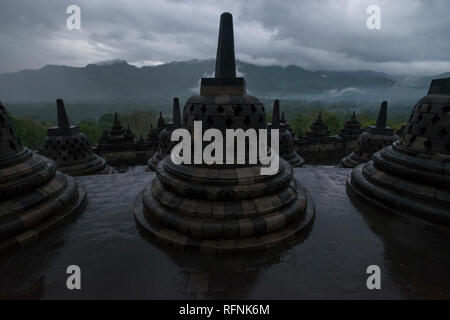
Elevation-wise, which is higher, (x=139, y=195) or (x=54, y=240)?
(x=139, y=195)

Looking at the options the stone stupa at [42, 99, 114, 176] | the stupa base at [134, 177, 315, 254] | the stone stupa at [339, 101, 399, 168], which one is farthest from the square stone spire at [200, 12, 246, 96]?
the stone stupa at [339, 101, 399, 168]

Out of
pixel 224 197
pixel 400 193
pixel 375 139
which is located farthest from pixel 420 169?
pixel 375 139

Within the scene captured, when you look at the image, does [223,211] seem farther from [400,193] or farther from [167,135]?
[167,135]

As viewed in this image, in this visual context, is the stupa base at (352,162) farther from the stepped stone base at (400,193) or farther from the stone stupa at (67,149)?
the stone stupa at (67,149)

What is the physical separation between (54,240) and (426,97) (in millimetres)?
8453

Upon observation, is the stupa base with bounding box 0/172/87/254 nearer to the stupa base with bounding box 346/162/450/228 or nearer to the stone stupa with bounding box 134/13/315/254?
the stone stupa with bounding box 134/13/315/254

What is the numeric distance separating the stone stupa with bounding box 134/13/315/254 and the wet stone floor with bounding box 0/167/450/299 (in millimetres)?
260

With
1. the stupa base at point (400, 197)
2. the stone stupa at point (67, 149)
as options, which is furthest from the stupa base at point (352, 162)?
the stone stupa at point (67, 149)

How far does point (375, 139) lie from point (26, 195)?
15.0 m

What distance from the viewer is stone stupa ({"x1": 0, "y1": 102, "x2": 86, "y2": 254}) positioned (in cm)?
428
